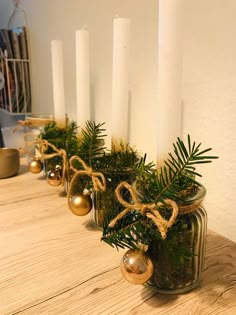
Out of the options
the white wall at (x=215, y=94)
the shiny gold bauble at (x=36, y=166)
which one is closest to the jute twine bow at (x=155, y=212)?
the white wall at (x=215, y=94)

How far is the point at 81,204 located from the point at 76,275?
0.13 meters

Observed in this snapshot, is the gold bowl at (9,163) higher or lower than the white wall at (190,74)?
lower

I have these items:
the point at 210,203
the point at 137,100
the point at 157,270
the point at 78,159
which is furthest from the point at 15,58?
the point at 157,270

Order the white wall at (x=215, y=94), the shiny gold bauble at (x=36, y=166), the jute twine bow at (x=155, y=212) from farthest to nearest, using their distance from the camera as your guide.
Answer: the shiny gold bauble at (x=36, y=166) → the white wall at (x=215, y=94) → the jute twine bow at (x=155, y=212)

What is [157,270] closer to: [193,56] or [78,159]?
[78,159]

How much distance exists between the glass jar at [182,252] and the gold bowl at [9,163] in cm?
57

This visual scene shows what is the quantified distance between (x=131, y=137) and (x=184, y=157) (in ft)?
1.27

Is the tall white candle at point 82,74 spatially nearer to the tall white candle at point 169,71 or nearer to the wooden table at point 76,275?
the wooden table at point 76,275

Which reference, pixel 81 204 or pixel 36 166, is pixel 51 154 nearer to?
pixel 36 166

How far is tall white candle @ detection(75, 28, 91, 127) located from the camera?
68 cm

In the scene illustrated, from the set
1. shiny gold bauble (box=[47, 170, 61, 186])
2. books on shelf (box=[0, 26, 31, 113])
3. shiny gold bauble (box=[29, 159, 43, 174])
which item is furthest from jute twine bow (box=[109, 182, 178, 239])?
books on shelf (box=[0, 26, 31, 113])

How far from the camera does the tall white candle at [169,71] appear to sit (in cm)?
36

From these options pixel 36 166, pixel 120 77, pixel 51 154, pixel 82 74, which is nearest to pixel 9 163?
pixel 36 166

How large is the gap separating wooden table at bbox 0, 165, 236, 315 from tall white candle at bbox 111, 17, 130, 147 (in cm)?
19
